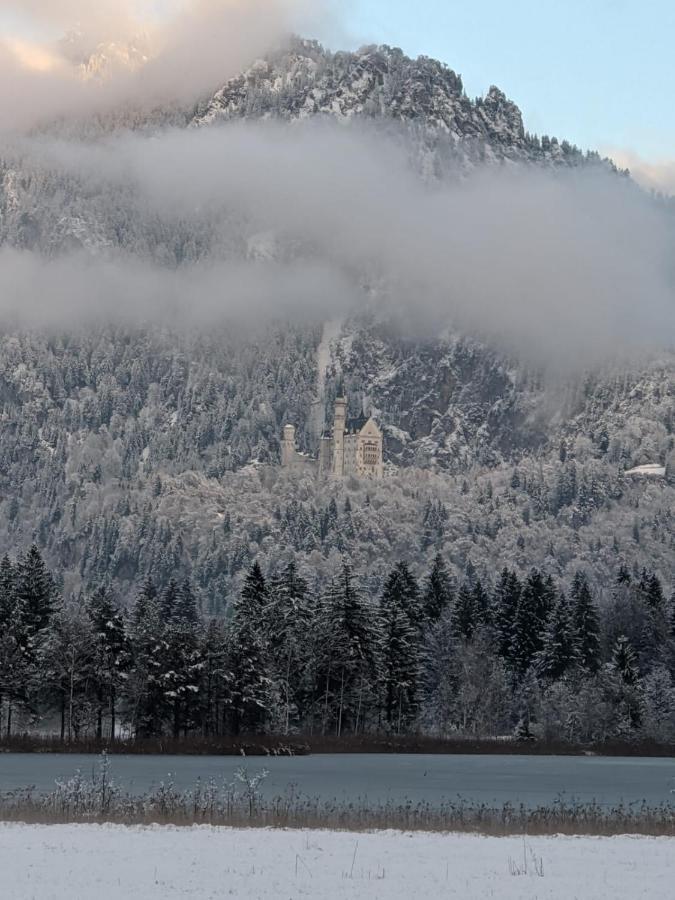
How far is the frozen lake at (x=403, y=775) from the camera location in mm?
65562

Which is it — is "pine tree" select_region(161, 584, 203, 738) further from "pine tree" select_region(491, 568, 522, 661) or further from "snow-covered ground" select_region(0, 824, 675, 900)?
"snow-covered ground" select_region(0, 824, 675, 900)

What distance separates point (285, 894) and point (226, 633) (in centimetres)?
7727

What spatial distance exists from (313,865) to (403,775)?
4536cm

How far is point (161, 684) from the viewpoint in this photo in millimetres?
99312

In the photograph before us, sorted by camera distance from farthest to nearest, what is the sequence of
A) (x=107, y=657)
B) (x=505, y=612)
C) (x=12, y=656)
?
(x=505, y=612) → (x=12, y=656) → (x=107, y=657)

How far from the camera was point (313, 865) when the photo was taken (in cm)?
3688

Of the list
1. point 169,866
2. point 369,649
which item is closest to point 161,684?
point 369,649

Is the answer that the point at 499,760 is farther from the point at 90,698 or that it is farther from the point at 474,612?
the point at 474,612

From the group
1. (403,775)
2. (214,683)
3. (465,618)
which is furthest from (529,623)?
(403,775)

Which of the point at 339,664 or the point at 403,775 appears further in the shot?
the point at 339,664

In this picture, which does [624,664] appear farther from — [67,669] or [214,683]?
[67,669]

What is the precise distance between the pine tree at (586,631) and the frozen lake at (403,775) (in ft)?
101

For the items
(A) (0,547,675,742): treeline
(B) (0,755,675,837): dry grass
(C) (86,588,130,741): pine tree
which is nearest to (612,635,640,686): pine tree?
(A) (0,547,675,742): treeline

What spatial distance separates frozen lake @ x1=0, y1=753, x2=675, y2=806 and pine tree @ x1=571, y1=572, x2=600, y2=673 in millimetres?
30844
